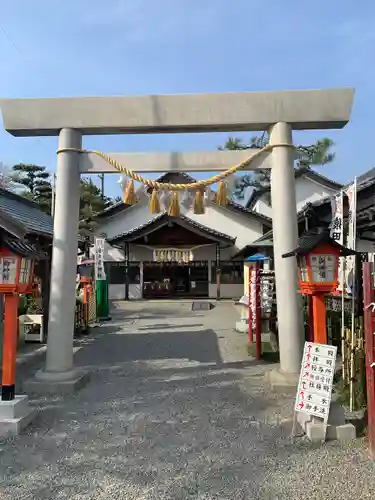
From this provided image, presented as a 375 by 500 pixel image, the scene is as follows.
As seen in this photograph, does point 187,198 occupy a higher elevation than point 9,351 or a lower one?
higher

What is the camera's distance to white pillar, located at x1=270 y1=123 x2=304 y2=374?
640 centimetres

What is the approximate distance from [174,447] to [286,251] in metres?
3.50

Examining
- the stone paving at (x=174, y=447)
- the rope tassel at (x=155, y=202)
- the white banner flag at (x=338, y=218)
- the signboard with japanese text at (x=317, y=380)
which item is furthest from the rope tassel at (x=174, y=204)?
the signboard with japanese text at (x=317, y=380)

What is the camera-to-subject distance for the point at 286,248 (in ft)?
21.4

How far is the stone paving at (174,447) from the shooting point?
3418mm

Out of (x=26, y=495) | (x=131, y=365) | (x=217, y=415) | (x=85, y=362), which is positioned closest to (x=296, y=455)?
(x=217, y=415)

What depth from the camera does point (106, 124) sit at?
6.67 meters

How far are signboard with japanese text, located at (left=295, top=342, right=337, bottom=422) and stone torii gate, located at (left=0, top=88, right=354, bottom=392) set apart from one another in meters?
1.84

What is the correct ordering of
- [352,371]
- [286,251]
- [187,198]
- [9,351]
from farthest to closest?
[187,198] → [286,251] → [352,371] → [9,351]

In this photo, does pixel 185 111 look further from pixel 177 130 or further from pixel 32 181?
pixel 32 181

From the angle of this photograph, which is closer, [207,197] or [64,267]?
[64,267]

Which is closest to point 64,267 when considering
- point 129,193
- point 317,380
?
point 129,193

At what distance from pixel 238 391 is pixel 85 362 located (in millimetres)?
3622

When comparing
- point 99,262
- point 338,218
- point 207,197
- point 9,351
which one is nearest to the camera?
point 9,351
